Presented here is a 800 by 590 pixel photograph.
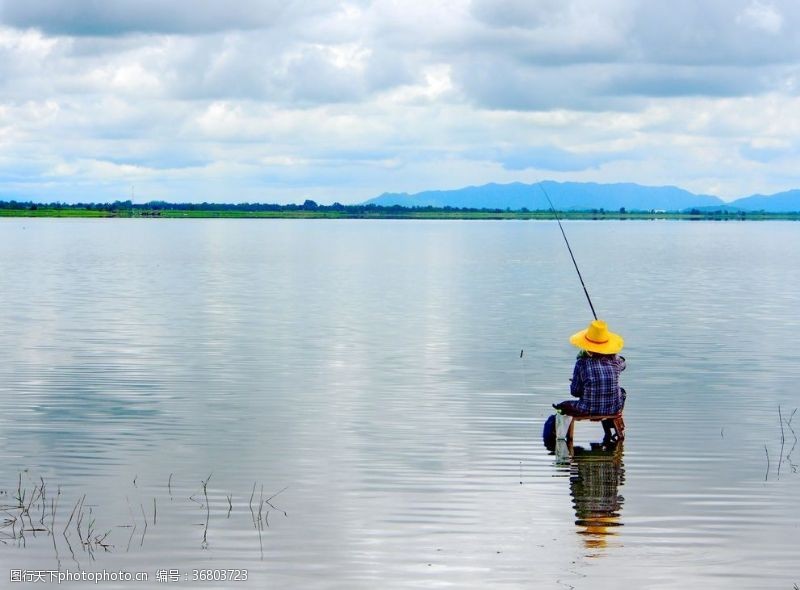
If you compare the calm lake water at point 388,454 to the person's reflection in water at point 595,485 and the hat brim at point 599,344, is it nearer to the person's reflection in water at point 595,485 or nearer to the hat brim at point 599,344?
the person's reflection in water at point 595,485

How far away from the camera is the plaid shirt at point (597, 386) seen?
18.0m

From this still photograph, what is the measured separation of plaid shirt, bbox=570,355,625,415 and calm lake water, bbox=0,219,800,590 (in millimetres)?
698

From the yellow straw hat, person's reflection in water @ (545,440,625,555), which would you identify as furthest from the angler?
person's reflection in water @ (545,440,625,555)

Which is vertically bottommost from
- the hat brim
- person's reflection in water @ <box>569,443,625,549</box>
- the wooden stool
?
person's reflection in water @ <box>569,443,625,549</box>

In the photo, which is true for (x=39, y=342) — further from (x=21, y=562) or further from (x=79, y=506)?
(x=21, y=562)

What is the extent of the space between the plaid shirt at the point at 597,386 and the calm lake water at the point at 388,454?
2.29 ft

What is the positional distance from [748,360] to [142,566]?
21.4m

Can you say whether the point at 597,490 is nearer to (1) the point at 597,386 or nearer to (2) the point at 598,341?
(1) the point at 597,386

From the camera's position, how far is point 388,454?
17.9 m

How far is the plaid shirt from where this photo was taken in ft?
58.9

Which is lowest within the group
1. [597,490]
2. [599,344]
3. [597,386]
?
[597,490]

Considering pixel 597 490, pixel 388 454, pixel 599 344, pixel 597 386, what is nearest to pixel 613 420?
pixel 597 386

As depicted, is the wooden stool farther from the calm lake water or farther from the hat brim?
the hat brim

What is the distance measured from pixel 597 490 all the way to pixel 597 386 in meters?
2.64
